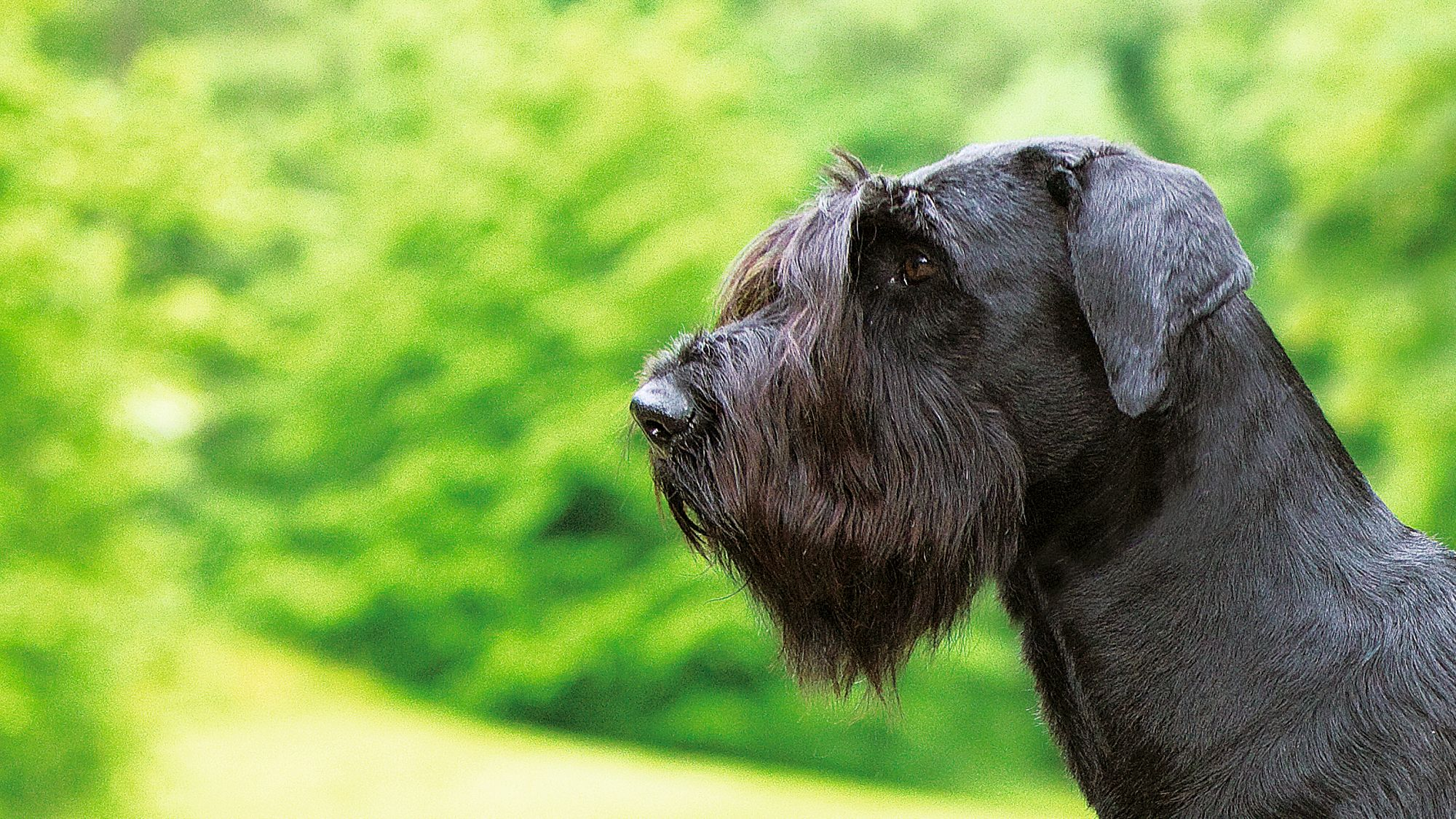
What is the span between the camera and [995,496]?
254 cm

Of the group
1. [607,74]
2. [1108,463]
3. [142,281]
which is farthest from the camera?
[607,74]

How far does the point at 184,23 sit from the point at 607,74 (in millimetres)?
10460

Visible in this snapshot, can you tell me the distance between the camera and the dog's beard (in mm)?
2553

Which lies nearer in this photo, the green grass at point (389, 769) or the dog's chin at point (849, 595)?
the dog's chin at point (849, 595)

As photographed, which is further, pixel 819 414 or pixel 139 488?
pixel 139 488

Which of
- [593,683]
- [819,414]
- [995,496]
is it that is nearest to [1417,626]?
[995,496]

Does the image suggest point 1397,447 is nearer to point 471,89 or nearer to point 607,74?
point 607,74

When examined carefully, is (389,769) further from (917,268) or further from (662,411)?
(917,268)

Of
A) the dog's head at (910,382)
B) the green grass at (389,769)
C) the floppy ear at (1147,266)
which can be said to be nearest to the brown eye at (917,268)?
the dog's head at (910,382)

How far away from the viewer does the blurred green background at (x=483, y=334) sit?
9.34 m

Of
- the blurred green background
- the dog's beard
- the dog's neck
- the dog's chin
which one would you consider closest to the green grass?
the blurred green background

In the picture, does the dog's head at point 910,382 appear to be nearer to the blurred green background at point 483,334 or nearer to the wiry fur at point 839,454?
the wiry fur at point 839,454

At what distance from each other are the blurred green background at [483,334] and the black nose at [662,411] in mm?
6722

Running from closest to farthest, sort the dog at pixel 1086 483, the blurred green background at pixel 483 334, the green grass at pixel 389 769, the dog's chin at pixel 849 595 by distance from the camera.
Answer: the dog at pixel 1086 483 → the dog's chin at pixel 849 595 → the blurred green background at pixel 483 334 → the green grass at pixel 389 769
